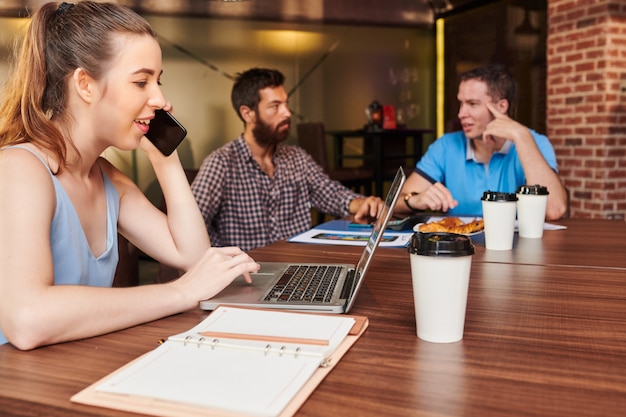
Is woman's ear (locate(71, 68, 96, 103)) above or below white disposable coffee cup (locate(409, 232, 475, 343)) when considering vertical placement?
above

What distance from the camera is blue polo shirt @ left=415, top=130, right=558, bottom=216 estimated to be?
101 inches

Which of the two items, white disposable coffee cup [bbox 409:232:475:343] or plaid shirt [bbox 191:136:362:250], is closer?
white disposable coffee cup [bbox 409:232:475:343]

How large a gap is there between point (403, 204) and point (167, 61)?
4.20 m

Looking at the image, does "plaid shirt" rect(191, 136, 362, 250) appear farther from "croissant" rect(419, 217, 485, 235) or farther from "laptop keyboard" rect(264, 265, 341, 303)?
"laptop keyboard" rect(264, 265, 341, 303)

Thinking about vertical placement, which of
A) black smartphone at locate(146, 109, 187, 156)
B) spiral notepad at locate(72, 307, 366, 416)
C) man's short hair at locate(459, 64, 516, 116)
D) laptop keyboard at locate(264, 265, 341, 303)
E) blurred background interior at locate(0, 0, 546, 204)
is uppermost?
blurred background interior at locate(0, 0, 546, 204)

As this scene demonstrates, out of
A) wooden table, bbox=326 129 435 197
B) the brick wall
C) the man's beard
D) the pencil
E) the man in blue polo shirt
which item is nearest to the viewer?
the pencil

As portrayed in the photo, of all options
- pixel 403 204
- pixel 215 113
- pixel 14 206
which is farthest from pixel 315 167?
pixel 215 113

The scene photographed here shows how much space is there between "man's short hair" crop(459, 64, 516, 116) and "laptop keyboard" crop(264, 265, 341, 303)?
1654 mm

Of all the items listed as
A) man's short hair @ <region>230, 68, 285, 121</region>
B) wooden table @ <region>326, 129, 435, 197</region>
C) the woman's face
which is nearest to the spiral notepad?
the woman's face

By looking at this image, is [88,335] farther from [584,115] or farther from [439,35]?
[439,35]

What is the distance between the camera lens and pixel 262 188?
276 centimetres

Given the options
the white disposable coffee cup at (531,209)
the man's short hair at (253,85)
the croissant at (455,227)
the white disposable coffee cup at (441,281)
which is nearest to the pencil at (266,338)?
the white disposable coffee cup at (441,281)

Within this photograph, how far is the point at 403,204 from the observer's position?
2.35 meters

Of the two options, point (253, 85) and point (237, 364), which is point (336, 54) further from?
point (237, 364)
